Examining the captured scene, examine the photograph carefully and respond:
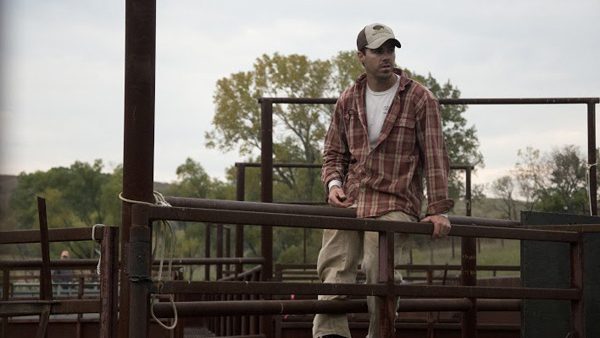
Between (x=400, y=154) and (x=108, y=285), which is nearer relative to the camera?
(x=108, y=285)

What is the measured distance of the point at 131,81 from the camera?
4164 millimetres

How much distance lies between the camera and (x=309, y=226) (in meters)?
4.55

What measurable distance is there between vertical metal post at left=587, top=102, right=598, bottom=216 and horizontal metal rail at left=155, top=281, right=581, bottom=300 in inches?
85.2

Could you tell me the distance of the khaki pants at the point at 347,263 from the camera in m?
4.92

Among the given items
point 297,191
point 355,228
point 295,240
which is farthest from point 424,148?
point 295,240

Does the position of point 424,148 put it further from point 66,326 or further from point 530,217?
point 66,326

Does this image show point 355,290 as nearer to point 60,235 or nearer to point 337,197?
point 337,197

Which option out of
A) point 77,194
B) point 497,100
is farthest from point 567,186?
point 77,194

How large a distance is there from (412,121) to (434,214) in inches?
18.8

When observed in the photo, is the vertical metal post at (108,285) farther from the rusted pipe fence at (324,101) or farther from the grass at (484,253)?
the grass at (484,253)

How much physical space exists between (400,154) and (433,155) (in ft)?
0.54

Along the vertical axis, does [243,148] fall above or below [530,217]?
above

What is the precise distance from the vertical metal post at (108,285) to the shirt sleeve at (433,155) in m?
1.54

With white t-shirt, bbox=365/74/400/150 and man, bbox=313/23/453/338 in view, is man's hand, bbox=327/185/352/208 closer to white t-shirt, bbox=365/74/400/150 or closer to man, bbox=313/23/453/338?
man, bbox=313/23/453/338
